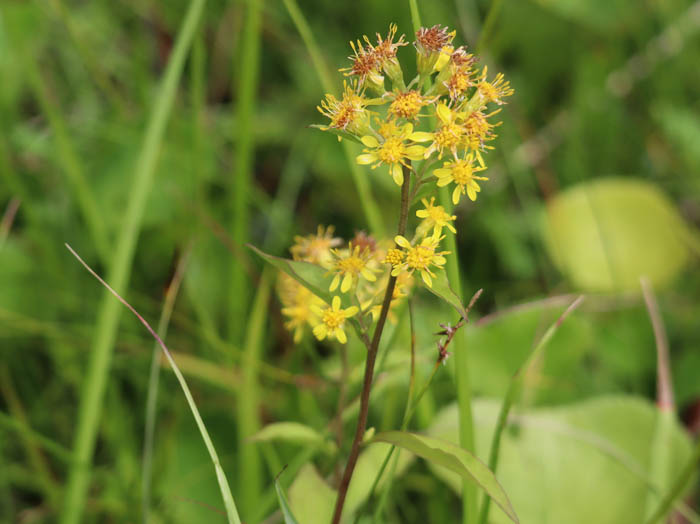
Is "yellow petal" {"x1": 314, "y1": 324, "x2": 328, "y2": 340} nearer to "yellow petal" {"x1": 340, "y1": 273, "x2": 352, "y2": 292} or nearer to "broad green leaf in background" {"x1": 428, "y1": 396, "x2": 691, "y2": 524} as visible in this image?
"yellow petal" {"x1": 340, "y1": 273, "x2": 352, "y2": 292}

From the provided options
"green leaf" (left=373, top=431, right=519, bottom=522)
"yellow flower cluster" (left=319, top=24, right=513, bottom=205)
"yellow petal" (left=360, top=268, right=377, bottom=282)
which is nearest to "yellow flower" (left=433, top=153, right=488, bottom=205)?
"yellow flower cluster" (left=319, top=24, right=513, bottom=205)

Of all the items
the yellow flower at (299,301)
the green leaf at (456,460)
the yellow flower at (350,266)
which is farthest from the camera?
the yellow flower at (299,301)

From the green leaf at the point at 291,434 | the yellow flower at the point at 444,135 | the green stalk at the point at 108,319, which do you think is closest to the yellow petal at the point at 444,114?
the yellow flower at the point at 444,135

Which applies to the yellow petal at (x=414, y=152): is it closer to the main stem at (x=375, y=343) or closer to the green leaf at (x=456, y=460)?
the main stem at (x=375, y=343)

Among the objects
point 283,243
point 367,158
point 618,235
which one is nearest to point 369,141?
point 367,158

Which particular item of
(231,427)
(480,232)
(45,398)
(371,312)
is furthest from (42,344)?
(480,232)

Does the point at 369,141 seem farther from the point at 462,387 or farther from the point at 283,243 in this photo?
the point at 283,243
